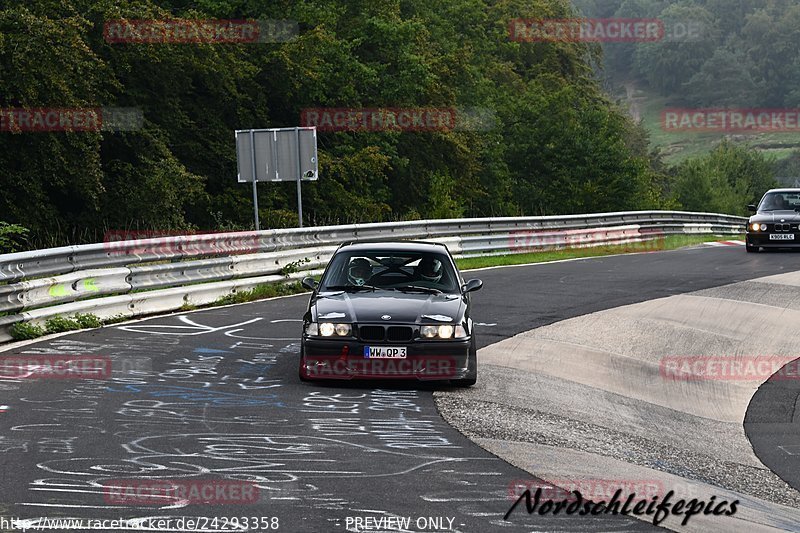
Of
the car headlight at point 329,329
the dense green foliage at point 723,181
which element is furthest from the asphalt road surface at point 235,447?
the dense green foliage at point 723,181

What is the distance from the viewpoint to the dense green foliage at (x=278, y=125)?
102ft

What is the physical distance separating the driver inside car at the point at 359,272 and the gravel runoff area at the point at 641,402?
1503 millimetres

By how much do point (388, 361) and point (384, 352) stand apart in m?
0.09

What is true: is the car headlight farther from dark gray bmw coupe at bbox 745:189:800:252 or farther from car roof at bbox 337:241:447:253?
dark gray bmw coupe at bbox 745:189:800:252

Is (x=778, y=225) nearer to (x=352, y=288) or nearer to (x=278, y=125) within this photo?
(x=352, y=288)

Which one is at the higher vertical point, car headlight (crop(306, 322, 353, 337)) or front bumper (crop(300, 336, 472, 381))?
car headlight (crop(306, 322, 353, 337))

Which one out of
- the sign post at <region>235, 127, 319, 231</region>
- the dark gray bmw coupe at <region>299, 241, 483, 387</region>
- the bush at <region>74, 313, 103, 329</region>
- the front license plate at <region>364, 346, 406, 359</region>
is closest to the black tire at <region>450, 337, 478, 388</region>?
the dark gray bmw coupe at <region>299, 241, 483, 387</region>

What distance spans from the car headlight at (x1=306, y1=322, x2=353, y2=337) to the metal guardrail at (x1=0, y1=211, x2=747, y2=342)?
4.08 m

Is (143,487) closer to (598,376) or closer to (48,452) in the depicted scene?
(48,452)

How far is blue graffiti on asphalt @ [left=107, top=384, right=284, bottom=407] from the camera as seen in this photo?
9.83 m

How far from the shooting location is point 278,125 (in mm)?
46531

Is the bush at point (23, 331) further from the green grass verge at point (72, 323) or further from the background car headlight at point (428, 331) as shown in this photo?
the background car headlight at point (428, 331)

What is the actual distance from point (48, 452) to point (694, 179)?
5237 inches

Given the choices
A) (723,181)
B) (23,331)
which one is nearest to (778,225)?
(23,331)
